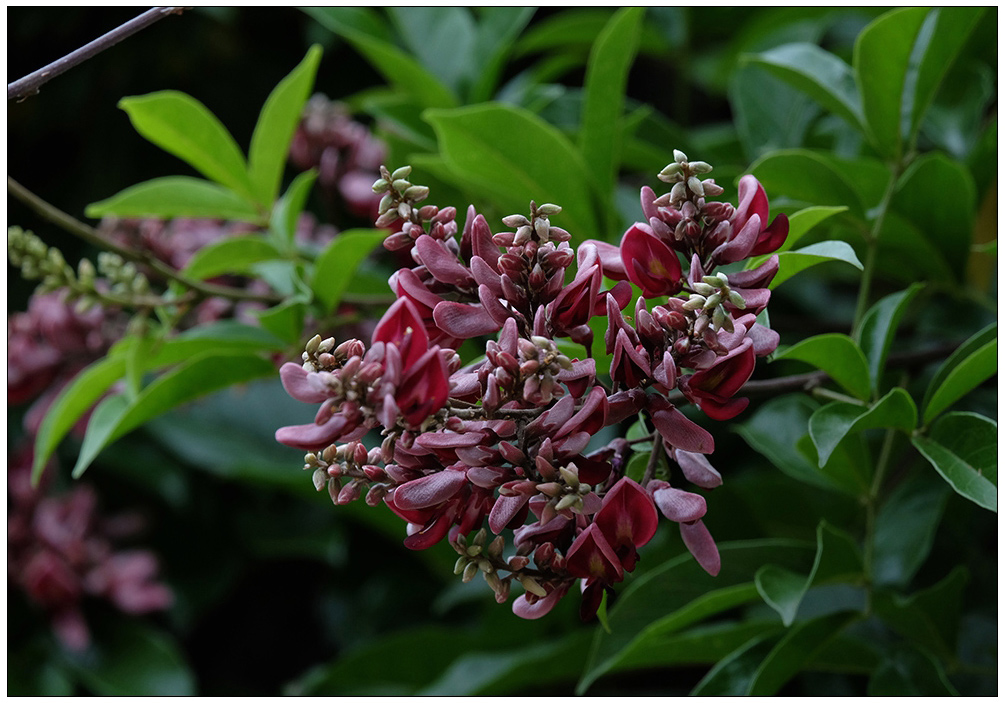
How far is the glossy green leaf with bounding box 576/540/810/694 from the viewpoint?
2.24ft

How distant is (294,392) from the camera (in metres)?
0.38

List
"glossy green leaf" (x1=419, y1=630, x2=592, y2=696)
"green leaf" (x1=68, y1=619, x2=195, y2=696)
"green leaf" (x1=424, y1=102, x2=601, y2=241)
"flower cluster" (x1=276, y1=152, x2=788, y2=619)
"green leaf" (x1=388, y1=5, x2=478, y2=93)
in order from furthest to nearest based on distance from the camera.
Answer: "green leaf" (x1=68, y1=619, x2=195, y2=696), "green leaf" (x1=388, y1=5, x2=478, y2=93), "glossy green leaf" (x1=419, y1=630, x2=592, y2=696), "green leaf" (x1=424, y1=102, x2=601, y2=241), "flower cluster" (x1=276, y1=152, x2=788, y2=619)

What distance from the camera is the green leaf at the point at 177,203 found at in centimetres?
77

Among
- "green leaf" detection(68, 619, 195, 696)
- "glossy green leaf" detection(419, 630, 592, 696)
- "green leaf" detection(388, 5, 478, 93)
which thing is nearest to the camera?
"glossy green leaf" detection(419, 630, 592, 696)

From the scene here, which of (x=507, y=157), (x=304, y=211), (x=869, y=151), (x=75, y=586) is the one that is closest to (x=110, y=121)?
(x=304, y=211)

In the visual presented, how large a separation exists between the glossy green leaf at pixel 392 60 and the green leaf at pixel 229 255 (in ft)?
0.85

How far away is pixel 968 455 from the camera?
540mm

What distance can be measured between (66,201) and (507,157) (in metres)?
1.02

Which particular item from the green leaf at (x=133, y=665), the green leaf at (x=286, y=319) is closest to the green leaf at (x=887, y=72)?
the green leaf at (x=286, y=319)

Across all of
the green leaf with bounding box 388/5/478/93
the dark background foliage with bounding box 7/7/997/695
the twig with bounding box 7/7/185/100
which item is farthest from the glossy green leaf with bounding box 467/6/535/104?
the twig with bounding box 7/7/185/100

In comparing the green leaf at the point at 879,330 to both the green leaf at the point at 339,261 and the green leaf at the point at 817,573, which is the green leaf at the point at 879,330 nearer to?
the green leaf at the point at 817,573

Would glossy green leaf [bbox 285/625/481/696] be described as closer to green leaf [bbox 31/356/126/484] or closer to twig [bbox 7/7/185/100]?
green leaf [bbox 31/356/126/484]

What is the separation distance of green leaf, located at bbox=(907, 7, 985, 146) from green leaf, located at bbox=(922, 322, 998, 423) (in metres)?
0.20

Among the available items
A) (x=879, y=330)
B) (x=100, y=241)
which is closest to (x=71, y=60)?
(x=100, y=241)
